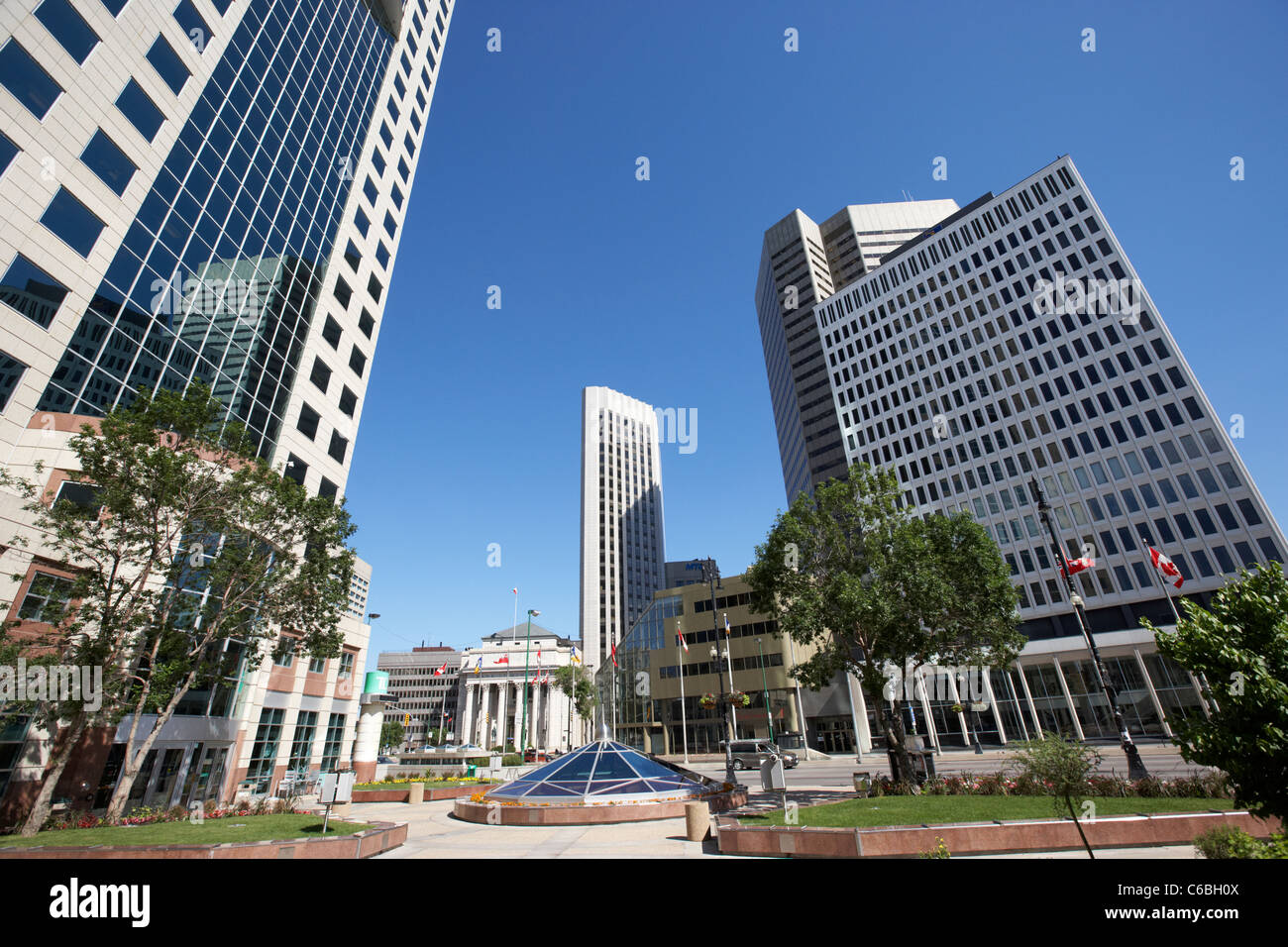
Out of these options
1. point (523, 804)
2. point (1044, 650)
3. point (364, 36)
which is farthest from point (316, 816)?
point (1044, 650)

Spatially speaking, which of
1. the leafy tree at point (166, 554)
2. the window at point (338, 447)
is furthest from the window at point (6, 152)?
the window at point (338, 447)

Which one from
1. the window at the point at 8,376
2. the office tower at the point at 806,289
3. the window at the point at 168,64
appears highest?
the office tower at the point at 806,289

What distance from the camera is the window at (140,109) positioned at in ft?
79.3

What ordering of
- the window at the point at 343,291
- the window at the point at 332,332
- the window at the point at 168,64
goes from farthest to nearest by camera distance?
the window at the point at 343,291, the window at the point at 332,332, the window at the point at 168,64

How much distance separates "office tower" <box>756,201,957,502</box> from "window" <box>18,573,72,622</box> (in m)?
82.3

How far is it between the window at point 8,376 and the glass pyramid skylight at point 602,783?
22492 millimetres

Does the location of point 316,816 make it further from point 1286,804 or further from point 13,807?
point 1286,804

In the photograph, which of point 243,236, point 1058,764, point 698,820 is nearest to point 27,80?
point 243,236

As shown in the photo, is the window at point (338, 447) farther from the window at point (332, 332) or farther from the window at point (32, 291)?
the window at point (32, 291)

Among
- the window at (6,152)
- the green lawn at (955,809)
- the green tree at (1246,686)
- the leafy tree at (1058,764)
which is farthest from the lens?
the window at (6,152)

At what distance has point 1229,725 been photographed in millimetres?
8359

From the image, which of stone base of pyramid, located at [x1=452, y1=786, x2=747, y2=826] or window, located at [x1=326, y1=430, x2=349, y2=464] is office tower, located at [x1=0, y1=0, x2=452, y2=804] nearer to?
window, located at [x1=326, y1=430, x2=349, y2=464]
